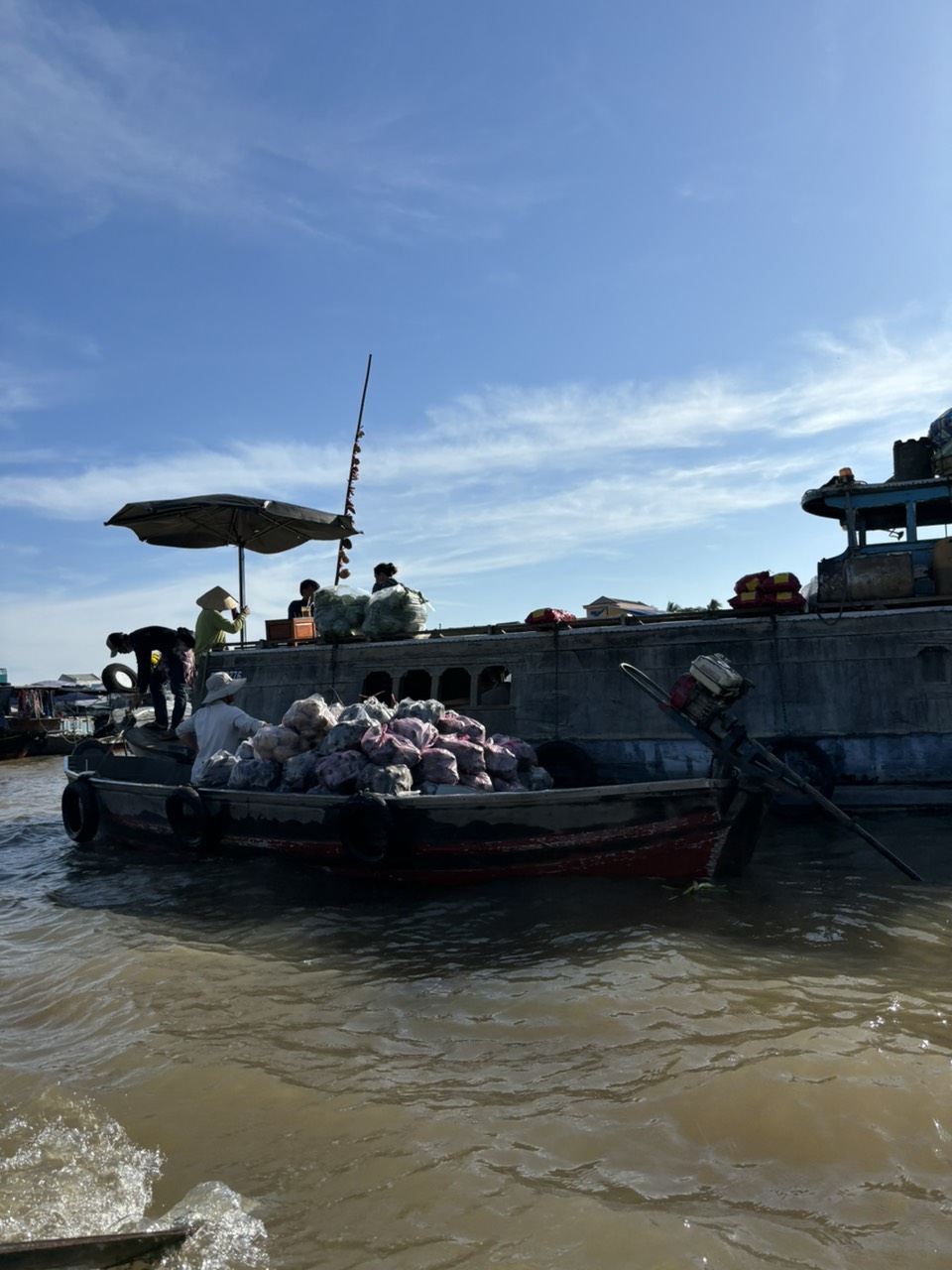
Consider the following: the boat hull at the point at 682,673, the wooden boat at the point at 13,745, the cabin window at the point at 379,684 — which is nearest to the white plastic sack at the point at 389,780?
the boat hull at the point at 682,673

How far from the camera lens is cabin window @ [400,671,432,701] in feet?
41.0

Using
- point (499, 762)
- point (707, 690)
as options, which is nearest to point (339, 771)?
point (499, 762)

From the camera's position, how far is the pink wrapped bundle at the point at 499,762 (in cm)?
812

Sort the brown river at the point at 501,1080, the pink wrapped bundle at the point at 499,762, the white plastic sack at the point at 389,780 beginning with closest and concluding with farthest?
the brown river at the point at 501,1080 < the white plastic sack at the point at 389,780 < the pink wrapped bundle at the point at 499,762

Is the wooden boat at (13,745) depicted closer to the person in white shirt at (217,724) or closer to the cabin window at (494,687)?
the cabin window at (494,687)

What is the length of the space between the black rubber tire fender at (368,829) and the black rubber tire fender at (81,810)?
14.6 feet

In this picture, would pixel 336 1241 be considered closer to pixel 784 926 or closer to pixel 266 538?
pixel 784 926

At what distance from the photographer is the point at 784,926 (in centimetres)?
593

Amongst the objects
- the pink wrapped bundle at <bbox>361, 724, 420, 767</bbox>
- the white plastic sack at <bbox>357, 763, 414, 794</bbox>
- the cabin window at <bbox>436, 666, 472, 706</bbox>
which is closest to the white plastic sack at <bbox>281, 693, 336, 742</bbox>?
the pink wrapped bundle at <bbox>361, 724, 420, 767</bbox>

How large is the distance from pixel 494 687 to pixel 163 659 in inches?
200

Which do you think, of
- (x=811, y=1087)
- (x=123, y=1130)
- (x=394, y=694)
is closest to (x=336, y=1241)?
(x=123, y=1130)

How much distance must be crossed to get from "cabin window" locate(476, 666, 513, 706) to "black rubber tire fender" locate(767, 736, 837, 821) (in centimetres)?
371

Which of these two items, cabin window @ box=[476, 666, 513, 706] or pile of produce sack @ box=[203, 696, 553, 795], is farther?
cabin window @ box=[476, 666, 513, 706]

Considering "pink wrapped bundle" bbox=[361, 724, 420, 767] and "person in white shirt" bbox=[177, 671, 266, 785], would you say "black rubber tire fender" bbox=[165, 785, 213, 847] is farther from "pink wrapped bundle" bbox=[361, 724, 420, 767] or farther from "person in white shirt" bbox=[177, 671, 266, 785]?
"pink wrapped bundle" bbox=[361, 724, 420, 767]
